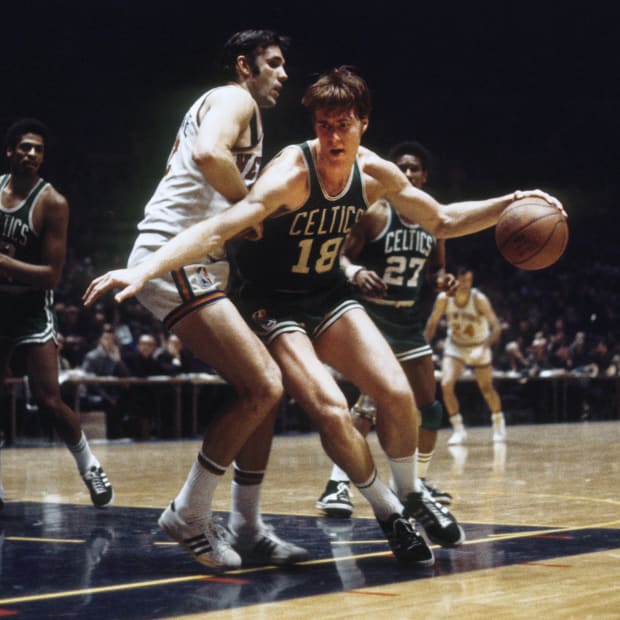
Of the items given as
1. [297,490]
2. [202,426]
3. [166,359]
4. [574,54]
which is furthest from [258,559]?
[574,54]

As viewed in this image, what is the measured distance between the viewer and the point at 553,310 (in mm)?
21875

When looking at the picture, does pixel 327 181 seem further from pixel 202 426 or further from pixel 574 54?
pixel 574 54

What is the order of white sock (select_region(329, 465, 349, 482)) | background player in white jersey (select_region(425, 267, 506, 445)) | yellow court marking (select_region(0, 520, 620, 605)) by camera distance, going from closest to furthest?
yellow court marking (select_region(0, 520, 620, 605)) < white sock (select_region(329, 465, 349, 482)) < background player in white jersey (select_region(425, 267, 506, 445))

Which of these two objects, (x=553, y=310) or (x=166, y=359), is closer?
(x=166, y=359)

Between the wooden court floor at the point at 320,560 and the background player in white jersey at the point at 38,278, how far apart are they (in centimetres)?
52

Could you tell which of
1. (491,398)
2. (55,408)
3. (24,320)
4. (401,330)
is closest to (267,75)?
(401,330)

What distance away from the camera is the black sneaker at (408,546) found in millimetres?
3703

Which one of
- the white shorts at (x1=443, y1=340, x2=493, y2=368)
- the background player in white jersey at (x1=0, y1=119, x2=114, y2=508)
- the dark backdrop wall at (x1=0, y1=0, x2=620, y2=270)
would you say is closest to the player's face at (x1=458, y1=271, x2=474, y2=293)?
the white shorts at (x1=443, y1=340, x2=493, y2=368)

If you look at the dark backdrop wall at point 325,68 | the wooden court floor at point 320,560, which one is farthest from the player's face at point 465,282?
the dark backdrop wall at point 325,68

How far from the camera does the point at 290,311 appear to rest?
159 inches

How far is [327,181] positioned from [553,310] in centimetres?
1854

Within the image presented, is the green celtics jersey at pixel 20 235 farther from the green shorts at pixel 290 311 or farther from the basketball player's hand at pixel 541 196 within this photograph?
the basketball player's hand at pixel 541 196

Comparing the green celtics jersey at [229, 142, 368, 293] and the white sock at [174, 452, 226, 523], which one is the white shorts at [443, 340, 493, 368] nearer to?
the green celtics jersey at [229, 142, 368, 293]

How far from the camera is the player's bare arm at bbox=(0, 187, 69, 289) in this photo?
5547 millimetres
